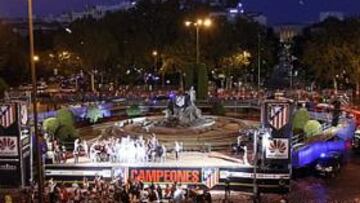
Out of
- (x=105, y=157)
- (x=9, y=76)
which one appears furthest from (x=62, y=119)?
(x=9, y=76)

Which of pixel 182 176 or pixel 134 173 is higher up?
pixel 134 173

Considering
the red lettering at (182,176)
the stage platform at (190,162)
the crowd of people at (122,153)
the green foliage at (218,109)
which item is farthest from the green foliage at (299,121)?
the green foliage at (218,109)

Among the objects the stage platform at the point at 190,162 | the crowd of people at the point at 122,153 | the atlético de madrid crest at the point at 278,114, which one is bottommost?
the stage platform at the point at 190,162

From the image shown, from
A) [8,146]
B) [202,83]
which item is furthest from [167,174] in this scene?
[202,83]

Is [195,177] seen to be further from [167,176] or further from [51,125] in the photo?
[51,125]

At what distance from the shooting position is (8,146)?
3130 cm

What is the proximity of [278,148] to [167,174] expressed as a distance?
530 cm

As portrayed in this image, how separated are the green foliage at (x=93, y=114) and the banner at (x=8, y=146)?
69.5 feet

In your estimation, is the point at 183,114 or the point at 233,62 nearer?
the point at 183,114

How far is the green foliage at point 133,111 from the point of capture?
56.2m

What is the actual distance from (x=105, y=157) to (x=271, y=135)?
27.9 ft

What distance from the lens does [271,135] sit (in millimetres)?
30203

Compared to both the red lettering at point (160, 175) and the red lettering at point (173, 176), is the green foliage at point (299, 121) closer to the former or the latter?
the red lettering at point (173, 176)

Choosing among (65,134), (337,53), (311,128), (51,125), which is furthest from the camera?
(337,53)
